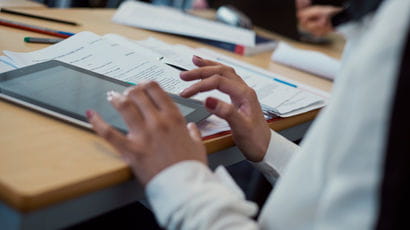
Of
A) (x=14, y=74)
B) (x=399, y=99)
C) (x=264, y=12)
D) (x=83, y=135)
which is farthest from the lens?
(x=264, y=12)

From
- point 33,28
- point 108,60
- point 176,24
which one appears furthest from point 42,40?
point 176,24

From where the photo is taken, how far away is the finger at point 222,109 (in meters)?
0.79

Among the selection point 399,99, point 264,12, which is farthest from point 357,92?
point 264,12

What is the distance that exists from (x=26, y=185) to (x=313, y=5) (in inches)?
70.3

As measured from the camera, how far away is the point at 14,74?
84 cm

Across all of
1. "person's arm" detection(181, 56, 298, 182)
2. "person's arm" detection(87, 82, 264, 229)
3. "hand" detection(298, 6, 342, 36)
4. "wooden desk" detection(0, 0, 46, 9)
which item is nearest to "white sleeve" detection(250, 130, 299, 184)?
"person's arm" detection(181, 56, 298, 182)

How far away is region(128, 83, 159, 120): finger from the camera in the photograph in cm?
67

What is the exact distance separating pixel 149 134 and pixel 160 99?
0.17 ft

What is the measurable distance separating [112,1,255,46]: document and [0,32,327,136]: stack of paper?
265 mm

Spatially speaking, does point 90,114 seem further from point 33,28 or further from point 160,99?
point 33,28

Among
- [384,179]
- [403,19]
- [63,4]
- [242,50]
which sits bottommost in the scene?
[63,4]

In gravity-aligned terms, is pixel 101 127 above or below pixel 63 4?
above

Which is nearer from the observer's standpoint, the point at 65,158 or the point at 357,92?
the point at 357,92

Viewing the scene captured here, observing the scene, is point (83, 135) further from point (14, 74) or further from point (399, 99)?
point (399, 99)
